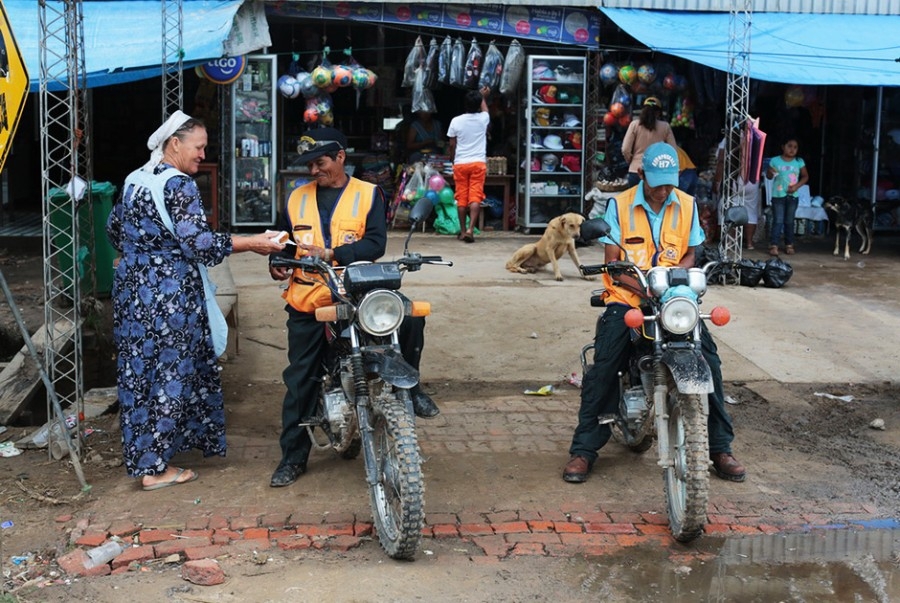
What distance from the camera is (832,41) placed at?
529 inches

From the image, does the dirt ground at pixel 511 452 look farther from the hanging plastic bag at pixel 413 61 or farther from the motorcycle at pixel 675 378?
the hanging plastic bag at pixel 413 61

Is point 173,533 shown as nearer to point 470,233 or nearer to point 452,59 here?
point 470,233

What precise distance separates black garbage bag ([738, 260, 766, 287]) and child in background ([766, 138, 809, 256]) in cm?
208

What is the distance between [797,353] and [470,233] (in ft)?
18.9

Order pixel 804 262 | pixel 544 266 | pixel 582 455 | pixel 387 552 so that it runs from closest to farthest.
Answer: pixel 387 552, pixel 582 455, pixel 544 266, pixel 804 262

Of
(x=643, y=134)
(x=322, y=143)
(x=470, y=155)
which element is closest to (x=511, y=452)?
(x=322, y=143)

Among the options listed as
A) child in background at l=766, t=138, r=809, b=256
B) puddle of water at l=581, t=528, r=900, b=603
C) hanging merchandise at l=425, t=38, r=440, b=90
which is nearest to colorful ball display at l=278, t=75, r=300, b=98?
hanging merchandise at l=425, t=38, r=440, b=90

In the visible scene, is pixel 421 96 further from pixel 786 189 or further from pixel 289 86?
pixel 786 189

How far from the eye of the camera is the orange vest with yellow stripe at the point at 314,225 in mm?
5449

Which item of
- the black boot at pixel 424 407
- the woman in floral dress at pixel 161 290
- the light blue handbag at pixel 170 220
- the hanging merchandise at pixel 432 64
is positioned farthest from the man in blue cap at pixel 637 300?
the hanging merchandise at pixel 432 64

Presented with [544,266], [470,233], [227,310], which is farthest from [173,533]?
[470,233]

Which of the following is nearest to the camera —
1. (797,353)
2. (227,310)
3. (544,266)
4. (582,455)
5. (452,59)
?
(582,455)

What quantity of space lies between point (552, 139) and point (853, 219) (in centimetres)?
384

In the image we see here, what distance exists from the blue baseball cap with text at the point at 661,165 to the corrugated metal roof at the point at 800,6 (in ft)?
29.9
